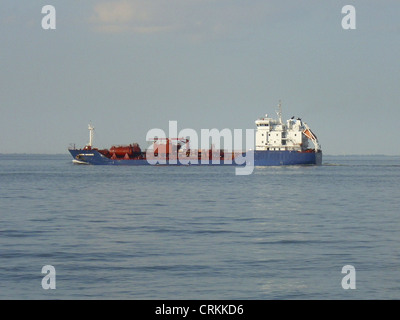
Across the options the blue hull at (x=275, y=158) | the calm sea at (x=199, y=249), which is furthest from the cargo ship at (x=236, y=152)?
the calm sea at (x=199, y=249)

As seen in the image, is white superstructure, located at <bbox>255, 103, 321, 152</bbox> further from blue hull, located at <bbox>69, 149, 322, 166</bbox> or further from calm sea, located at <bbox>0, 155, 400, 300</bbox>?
calm sea, located at <bbox>0, 155, 400, 300</bbox>

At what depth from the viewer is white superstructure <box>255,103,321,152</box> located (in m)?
113

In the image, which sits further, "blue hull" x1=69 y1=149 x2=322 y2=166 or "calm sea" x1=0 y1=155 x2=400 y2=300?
"blue hull" x1=69 y1=149 x2=322 y2=166

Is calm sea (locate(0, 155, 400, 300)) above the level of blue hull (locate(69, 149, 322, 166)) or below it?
below

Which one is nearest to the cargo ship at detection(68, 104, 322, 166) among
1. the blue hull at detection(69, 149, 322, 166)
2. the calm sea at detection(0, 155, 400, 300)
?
the blue hull at detection(69, 149, 322, 166)

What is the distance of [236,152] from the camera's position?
4961 inches

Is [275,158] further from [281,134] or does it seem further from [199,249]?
[199,249]

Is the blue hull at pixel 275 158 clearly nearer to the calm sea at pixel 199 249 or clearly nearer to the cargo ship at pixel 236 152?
the cargo ship at pixel 236 152

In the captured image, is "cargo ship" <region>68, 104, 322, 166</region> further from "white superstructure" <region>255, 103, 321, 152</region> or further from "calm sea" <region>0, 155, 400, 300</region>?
"calm sea" <region>0, 155, 400, 300</region>

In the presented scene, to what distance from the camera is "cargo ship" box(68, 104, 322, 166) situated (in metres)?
114

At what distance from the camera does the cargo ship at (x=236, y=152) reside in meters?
114

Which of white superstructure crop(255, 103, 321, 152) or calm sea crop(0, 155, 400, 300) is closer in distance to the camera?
calm sea crop(0, 155, 400, 300)

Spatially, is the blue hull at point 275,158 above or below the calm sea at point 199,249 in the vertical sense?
above
